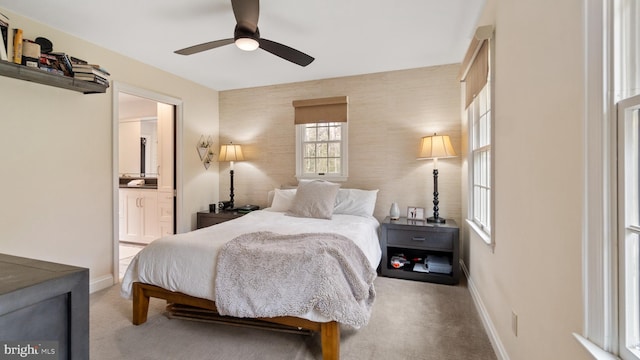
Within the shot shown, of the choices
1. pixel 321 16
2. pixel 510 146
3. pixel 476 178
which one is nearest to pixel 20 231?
pixel 321 16

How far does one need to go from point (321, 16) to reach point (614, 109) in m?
2.17

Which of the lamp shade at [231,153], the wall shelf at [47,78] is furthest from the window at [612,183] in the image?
the lamp shade at [231,153]

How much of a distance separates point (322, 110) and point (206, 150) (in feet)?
6.29

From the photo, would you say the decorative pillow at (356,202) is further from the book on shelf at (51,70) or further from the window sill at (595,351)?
the book on shelf at (51,70)

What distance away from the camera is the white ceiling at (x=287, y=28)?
2.29m

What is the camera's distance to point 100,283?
295 cm

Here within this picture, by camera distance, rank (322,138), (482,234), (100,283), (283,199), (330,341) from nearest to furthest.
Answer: (330,341), (482,234), (100,283), (283,199), (322,138)

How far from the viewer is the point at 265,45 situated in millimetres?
2346

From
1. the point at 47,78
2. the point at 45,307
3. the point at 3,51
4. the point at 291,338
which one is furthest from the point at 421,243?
the point at 3,51

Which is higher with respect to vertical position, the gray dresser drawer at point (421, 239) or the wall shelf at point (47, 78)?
the wall shelf at point (47, 78)

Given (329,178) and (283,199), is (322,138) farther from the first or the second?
(283,199)

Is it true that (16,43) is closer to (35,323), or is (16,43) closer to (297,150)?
(35,323)

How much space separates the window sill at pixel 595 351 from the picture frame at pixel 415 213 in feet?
8.45

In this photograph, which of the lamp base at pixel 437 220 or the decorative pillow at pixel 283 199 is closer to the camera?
the lamp base at pixel 437 220
